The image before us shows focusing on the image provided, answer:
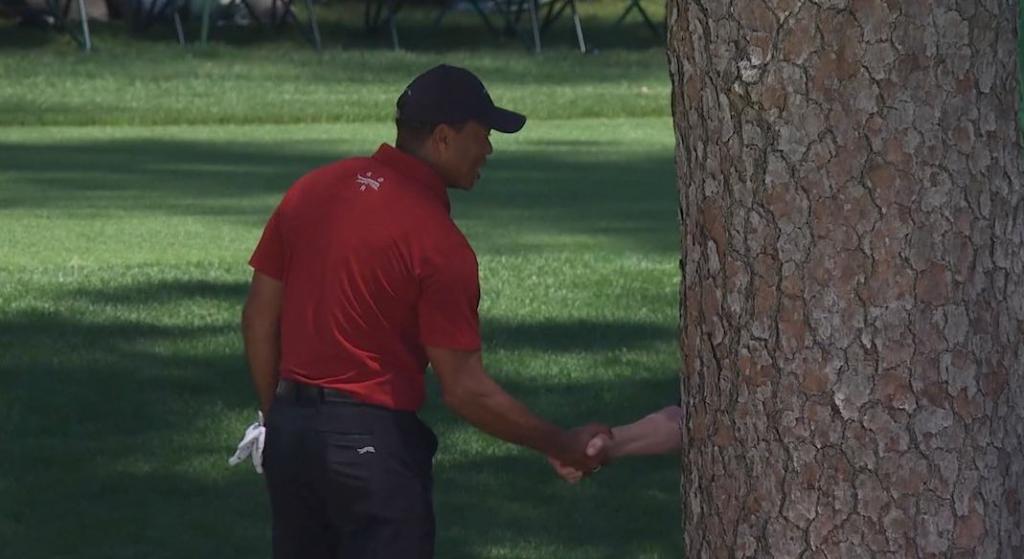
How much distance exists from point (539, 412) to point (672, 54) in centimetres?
502

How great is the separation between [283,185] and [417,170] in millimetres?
9254

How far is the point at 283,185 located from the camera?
14.1 m

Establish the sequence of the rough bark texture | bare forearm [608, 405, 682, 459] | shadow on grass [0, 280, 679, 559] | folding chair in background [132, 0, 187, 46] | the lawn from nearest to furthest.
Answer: the rough bark texture
bare forearm [608, 405, 682, 459]
shadow on grass [0, 280, 679, 559]
the lawn
folding chair in background [132, 0, 187, 46]

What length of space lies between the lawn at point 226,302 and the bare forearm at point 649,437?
1.55 meters

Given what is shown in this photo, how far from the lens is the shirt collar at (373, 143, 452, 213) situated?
488 centimetres

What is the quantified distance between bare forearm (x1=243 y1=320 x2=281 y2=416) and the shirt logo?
18.1 inches

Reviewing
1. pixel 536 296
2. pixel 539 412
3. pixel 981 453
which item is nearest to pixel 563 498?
pixel 539 412

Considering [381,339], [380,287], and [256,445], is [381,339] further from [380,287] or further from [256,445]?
[256,445]

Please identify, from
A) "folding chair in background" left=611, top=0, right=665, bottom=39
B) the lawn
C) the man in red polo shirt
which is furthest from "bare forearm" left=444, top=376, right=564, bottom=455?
"folding chair in background" left=611, top=0, right=665, bottom=39

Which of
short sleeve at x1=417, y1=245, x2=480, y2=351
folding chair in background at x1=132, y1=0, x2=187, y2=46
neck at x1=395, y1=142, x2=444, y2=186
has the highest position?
neck at x1=395, y1=142, x2=444, y2=186

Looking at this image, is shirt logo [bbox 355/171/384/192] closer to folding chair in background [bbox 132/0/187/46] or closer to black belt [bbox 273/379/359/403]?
black belt [bbox 273/379/359/403]

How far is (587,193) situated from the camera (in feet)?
46.1

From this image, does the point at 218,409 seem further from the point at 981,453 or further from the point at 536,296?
the point at 981,453

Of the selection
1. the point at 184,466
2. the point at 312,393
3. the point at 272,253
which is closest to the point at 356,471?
the point at 312,393
